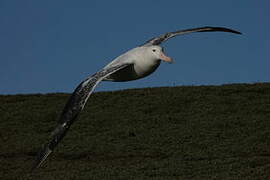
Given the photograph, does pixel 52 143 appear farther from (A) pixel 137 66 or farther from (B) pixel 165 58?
(B) pixel 165 58

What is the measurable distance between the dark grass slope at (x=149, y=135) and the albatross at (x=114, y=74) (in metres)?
4.47

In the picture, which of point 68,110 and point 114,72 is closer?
point 68,110

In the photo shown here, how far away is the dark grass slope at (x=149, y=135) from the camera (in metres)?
14.2

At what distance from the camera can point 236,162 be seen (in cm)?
1432

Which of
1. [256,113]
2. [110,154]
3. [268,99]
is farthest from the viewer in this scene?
[268,99]

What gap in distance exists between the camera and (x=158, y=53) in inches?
353

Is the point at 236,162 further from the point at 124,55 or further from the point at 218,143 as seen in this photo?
the point at 124,55

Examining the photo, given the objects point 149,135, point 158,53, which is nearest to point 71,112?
point 158,53

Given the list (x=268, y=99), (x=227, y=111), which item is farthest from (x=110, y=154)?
(x=268, y=99)

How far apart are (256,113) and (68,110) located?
1132 cm

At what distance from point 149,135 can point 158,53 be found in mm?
8231

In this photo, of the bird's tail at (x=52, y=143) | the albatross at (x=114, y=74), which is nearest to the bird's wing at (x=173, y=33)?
the albatross at (x=114, y=74)

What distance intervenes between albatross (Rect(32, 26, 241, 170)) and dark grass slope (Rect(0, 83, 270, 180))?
447 centimetres

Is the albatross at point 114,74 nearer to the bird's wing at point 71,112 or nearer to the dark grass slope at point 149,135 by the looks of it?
the bird's wing at point 71,112
